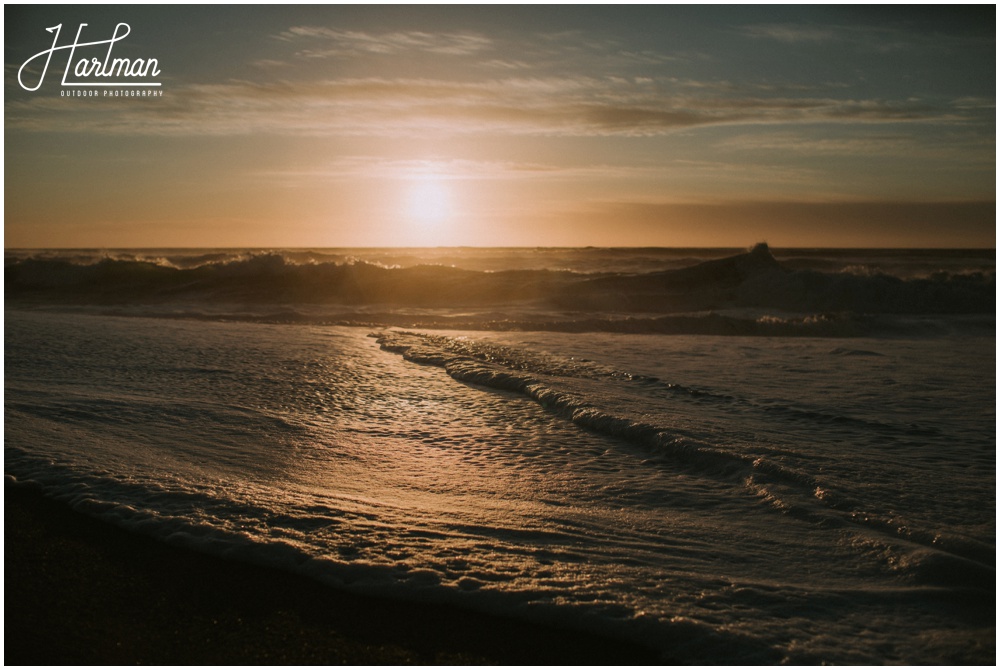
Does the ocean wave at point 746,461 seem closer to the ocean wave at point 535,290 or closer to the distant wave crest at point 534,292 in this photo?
the distant wave crest at point 534,292

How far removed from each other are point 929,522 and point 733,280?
16.0m

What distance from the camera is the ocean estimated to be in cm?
247

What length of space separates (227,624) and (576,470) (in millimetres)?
1931

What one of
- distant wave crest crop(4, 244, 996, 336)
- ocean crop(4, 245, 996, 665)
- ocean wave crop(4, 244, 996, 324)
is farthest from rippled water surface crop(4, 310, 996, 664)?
ocean wave crop(4, 244, 996, 324)

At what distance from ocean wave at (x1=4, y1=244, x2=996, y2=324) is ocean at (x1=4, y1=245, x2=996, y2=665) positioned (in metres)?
4.83

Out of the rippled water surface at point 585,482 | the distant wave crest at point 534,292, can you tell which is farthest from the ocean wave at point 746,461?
the distant wave crest at point 534,292

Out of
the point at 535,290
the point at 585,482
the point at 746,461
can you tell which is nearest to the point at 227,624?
the point at 585,482

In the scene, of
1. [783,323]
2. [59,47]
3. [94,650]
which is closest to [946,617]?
[94,650]

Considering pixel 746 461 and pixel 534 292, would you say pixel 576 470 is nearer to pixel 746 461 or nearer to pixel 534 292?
pixel 746 461

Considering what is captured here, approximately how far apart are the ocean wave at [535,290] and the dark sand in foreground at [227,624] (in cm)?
874

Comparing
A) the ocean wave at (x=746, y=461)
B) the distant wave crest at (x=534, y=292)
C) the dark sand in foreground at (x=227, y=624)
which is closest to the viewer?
the dark sand in foreground at (x=227, y=624)

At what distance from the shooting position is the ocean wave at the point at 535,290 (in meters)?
14.8

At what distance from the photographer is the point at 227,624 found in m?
2.37

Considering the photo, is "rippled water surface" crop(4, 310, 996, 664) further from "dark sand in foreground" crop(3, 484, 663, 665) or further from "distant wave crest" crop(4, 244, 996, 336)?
"distant wave crest" crop(4, 244, 996, 336)
